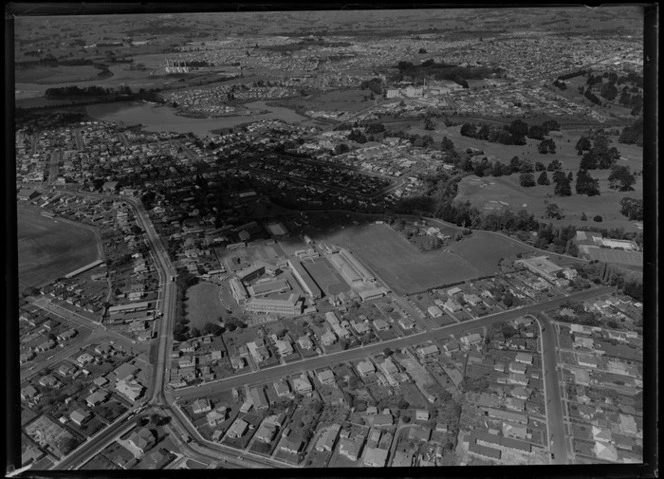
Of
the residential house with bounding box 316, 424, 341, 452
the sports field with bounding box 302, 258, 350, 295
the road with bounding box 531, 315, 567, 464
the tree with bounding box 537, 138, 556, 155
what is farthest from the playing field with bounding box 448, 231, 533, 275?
the tree with bounding box 537, 138, 556, 155

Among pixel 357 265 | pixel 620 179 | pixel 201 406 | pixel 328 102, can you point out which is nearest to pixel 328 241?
pixel 357 265

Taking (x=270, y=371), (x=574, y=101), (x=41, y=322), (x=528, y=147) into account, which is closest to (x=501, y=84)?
(x=574, y=101)

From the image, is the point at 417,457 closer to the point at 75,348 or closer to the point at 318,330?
the point at 318,330

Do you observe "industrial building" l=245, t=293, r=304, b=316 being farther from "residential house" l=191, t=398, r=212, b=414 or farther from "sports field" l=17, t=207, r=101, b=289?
"sports field" l=17, t=207, r=101, b=289

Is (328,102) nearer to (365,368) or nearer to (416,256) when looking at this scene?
(416,256)

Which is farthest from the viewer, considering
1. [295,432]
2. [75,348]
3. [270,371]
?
[75,348]

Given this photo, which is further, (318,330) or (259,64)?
(259,64)
